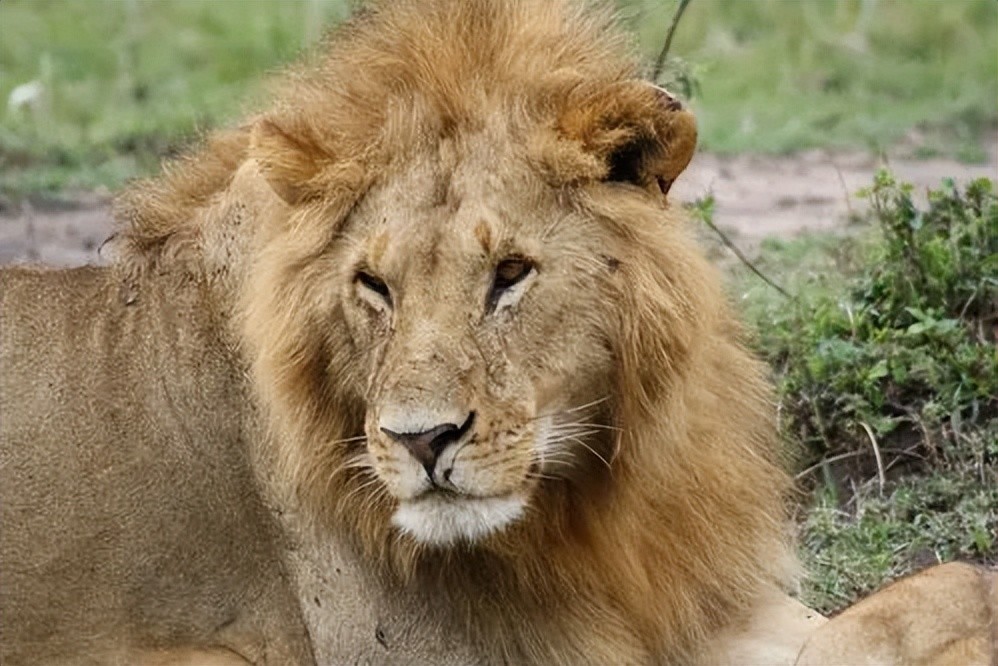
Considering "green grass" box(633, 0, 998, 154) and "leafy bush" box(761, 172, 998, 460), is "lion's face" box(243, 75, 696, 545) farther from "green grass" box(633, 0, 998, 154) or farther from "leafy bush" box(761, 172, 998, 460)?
"green grass" box(633, 0, 998, 154)

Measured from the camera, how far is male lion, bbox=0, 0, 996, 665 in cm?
455

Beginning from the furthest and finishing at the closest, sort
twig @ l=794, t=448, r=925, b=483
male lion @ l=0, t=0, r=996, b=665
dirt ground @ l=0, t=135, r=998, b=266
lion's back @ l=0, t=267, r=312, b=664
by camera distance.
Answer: dirt ground @ l=0, t=135, r=998, b=266 → twig @ l=794, t=448, r=925, b=483 → lion's back @ l=0, t=267, r=312, b=664 → male lion @ l=0, t=0, r=996, b=665

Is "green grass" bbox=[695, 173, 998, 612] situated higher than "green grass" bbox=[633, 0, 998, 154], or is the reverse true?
"green grass" bbox=[695, 173, 998, 612]

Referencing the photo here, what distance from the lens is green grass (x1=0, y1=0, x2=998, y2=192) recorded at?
1146cm

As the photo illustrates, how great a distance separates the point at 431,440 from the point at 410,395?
97 mm

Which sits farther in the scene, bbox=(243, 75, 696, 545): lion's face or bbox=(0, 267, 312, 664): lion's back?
bbox=(0, 267, 312, 664): lion's back

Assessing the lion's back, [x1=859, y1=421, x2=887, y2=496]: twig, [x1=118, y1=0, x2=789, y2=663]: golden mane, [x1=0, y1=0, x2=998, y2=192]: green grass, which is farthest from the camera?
[x1=0, y1=0, x2=998, y2=192]: green grass

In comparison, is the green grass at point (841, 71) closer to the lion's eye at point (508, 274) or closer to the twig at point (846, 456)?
the twig at point (846, 456)

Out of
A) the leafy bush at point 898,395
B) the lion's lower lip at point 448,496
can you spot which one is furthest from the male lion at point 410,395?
the leafy bush at point 898,395

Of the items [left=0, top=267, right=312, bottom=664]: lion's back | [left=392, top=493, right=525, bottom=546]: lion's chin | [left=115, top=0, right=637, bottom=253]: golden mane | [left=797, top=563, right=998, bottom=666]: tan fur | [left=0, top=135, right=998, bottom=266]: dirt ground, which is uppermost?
[left=115, top=0, right=637, bottom=253]: golden mane

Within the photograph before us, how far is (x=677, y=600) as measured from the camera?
5.07m

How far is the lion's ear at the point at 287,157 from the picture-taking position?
4.80 meters

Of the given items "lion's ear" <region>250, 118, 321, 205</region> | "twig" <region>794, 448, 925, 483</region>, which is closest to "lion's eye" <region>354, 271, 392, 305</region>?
"lion's ear" <region>250, 118, 321, 205</region>

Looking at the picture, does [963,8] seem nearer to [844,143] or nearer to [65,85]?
[844,143]
